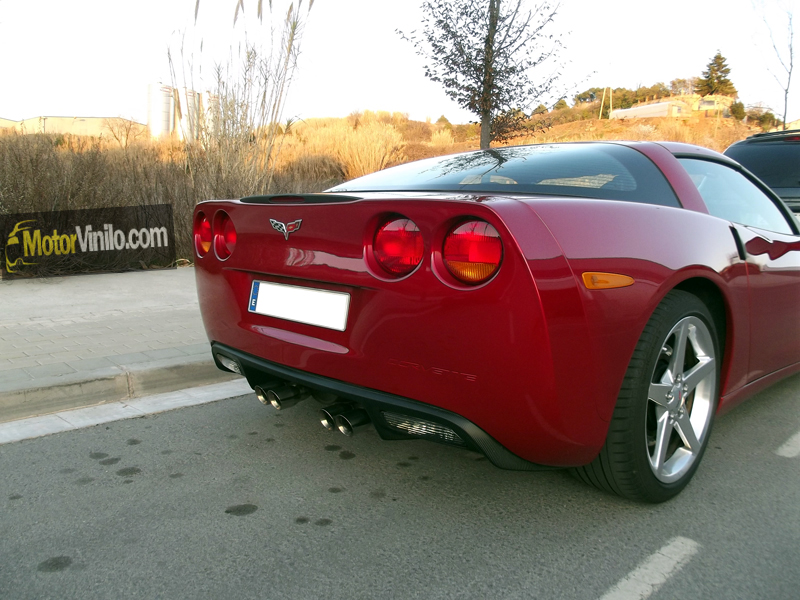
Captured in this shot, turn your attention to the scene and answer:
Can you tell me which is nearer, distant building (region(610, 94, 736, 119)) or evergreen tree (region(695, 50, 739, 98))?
distant building (region(610, 94, 736, 119))

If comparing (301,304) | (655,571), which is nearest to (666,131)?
(301,304)

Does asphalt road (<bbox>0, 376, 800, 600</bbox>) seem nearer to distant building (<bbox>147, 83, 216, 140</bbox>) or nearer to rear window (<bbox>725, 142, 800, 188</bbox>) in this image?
rear window (<bbox>725, 142, 800, 188</bbox>)

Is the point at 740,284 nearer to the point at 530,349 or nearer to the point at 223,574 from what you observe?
the point at 530,349

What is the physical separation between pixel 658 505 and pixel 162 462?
2037 millimetres

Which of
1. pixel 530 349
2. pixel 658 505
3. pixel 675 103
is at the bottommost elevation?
pixel 658 505

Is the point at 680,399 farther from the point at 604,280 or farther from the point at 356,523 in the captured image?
the point at 356,523

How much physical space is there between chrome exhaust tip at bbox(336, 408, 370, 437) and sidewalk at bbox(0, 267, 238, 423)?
193 cm

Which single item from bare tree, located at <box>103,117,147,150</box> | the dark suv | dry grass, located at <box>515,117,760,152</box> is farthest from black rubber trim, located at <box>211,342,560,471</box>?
bare tree, located at <box>103,117,147,150</box>

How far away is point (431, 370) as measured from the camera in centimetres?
217

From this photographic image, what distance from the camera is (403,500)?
2.63m

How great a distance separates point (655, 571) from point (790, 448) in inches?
59.7

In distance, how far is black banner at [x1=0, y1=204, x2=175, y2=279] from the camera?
23.1 feet

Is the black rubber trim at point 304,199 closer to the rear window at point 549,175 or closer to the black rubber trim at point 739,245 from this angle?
the rear window at point 549,175

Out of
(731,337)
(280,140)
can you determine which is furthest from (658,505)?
(280,140)
